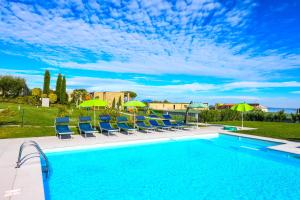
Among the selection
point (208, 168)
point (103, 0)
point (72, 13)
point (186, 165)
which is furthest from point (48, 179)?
point (72, 13)

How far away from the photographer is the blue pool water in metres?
5.61

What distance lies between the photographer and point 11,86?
48.4 m

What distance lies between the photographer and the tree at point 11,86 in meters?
47.4

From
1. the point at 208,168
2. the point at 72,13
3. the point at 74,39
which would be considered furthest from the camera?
the point at 74,39

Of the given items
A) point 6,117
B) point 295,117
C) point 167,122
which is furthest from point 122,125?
point 295,117

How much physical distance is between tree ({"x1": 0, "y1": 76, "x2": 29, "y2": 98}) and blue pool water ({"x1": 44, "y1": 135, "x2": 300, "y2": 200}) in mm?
47484

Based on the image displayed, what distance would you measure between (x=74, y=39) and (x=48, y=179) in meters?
13.9

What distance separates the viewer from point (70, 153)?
878 centimetres

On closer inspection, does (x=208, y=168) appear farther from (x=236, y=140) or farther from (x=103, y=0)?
(x=103, y=0)

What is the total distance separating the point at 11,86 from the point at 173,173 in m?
51.7

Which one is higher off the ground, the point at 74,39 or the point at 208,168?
the point at 74,39

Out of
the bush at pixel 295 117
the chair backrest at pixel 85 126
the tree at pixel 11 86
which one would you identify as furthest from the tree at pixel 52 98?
the bush at pixel 295 117

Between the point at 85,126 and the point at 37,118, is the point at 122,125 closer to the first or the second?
the point at 85,126

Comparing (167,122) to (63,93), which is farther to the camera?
(63,93)
